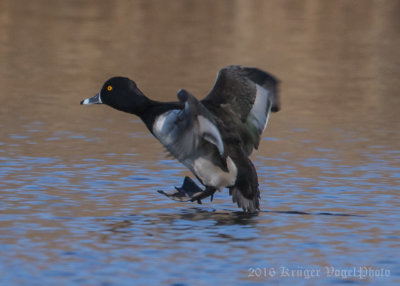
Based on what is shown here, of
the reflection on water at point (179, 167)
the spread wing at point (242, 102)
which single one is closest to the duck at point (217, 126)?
the spread wing at point (242, 102)

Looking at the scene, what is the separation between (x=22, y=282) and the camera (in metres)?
7.82

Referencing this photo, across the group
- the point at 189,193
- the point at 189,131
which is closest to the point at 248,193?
the point at 189,193

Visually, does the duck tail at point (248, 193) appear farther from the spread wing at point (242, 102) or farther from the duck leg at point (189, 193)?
the spread wing at point (242, 102)

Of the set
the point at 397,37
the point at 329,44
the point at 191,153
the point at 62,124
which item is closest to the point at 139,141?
the point at 62,124

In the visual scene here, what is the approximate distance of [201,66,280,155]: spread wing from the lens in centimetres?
1070

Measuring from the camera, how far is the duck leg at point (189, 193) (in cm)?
1066

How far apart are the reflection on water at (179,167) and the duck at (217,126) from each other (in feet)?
0.88

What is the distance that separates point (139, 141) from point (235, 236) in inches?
193

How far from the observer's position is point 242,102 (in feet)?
35.3

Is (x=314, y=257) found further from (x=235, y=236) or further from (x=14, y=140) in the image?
(x=14, y=140)

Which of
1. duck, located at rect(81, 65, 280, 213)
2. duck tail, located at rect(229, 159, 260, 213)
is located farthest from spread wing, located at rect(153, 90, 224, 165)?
duck tail, located at rect(229, 159, 260, 213)

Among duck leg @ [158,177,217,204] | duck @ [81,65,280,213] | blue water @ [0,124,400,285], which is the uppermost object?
duck @ [81,65,280,213]

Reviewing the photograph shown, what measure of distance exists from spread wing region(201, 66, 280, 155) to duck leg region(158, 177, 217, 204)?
551 mm

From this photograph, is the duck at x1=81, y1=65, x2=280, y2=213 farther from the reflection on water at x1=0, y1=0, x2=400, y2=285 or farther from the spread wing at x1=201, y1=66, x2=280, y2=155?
the reflection on water at x1=0, y1=0, x2=400, y2=285
